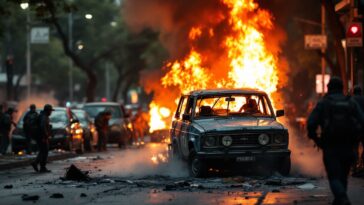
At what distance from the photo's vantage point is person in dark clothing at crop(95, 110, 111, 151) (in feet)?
→ 104

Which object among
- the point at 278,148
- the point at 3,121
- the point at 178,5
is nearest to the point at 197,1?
the point at 178,5

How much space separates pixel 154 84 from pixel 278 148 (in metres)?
27.4

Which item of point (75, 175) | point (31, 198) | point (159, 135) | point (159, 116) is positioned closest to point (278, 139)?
point (75, 175)

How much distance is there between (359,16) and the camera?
22969 mm


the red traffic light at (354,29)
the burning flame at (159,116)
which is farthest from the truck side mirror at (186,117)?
the burning flame at (159,116)

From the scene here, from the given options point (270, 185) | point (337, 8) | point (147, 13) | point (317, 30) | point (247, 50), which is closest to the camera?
point (270, 185)

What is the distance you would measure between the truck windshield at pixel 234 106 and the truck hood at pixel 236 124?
0.32 m

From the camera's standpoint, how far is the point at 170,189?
14062mm

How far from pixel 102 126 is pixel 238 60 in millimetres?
7087

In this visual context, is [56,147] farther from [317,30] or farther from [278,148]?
[317,30]

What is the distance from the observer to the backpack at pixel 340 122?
1012cm

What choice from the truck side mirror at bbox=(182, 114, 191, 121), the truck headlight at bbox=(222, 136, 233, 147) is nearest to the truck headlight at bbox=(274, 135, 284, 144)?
the truck headlight at bbox=(222, 136, 233, 147)

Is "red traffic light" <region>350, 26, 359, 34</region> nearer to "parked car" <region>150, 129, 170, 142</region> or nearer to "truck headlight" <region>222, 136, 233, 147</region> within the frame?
"truck headlight" <region>222, 136, 233, 147</region>

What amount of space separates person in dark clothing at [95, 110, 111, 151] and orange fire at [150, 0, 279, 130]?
11.2 feet
